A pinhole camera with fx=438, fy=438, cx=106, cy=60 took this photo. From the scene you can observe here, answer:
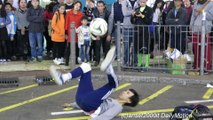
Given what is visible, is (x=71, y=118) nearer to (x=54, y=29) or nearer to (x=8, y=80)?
(x=8, y=80)

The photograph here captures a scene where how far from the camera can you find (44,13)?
13.1 meters

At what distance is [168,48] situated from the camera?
1159 cm

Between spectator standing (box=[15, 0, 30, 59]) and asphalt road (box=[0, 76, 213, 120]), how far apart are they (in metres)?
2.24

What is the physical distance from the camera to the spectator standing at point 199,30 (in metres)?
10.9

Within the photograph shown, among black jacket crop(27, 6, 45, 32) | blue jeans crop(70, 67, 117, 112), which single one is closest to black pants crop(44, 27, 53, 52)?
black jacket crop(27, 6, 45, 32)

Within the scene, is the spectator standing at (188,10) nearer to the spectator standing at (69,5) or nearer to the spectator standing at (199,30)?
the spectator standing at (199,30)

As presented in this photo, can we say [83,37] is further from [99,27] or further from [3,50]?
[3,50]

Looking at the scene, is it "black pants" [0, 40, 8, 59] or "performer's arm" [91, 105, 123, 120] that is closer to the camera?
"performer's arm" [91, 105, 123, 120]

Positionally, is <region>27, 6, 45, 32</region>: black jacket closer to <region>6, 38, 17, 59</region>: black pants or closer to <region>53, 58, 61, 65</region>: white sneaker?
<region>6, 38, 17, 59</region>: black pants

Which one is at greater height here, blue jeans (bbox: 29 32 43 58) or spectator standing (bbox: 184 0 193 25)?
spectator standing (bbox: 184 0 193 25)

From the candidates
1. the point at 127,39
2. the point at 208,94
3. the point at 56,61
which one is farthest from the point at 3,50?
the point at 208,94

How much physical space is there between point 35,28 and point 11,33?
0.76 metres

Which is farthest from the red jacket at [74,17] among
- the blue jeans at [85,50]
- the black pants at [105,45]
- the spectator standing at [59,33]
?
the black pants at [105,45]

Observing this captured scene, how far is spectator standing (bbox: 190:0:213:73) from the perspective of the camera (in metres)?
10.9
